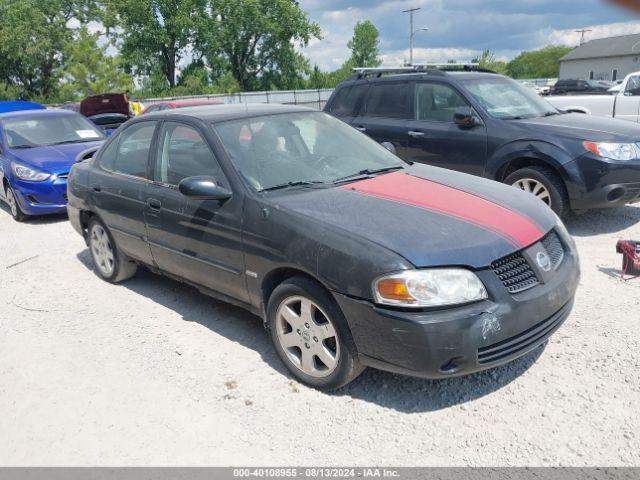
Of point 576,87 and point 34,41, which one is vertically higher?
point 34,41

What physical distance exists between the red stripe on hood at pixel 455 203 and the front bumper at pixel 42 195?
19.1 feet

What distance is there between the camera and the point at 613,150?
6055mm

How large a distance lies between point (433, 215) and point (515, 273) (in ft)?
1.86

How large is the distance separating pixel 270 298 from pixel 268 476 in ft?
3.66

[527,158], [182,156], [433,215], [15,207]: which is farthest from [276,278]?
[15,207]

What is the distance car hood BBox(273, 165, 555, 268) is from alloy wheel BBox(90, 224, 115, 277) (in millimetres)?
2489

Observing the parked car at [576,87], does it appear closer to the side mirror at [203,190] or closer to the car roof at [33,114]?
the car roof at [33,114]

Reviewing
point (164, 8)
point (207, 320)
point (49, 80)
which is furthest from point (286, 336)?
point (164, 8)

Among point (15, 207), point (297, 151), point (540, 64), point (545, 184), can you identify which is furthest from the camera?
point (540, 64)

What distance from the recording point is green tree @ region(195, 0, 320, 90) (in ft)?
182

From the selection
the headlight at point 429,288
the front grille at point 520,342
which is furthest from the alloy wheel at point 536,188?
the headlight at point 429,288

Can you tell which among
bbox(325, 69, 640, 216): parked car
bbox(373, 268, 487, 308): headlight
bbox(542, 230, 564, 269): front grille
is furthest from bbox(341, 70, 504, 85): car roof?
bbox(373, 268, 487, 308): headlight

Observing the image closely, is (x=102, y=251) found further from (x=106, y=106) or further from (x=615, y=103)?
(x=106, y=106)

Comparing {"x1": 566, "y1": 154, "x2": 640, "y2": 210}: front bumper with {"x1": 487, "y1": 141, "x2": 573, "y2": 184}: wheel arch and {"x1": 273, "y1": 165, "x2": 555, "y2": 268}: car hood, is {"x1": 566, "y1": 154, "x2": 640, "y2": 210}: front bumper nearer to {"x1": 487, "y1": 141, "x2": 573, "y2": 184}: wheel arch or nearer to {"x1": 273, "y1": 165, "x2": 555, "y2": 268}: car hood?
{"x1": 487, "y1": 141, "x2": 573, "y2": 184}: wheel arch
